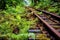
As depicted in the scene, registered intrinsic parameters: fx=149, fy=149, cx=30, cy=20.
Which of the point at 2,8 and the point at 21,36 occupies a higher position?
the point at 21,36

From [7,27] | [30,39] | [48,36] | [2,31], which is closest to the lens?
[30,39]

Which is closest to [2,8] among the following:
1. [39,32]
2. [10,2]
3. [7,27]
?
[10,2]

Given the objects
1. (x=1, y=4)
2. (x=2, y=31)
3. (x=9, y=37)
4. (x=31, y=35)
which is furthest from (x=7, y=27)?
(x=1, y=4)

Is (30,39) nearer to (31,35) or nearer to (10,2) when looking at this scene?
(31,35)

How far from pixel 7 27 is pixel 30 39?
1.25m

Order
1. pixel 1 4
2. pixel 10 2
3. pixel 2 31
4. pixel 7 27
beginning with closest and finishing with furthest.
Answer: pixel 2 31, pixel 7 27, pixel 1 4, pixel 10 2

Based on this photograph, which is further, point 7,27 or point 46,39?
point 7,27

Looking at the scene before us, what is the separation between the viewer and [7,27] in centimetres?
489

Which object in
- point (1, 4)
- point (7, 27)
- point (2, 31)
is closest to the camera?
point (2, 31)

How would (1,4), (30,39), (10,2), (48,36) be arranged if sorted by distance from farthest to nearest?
(10,2) < (1,4) < (48,36) < (30,39)

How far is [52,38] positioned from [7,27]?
161 centimetres

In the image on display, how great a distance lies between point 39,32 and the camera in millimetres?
4602

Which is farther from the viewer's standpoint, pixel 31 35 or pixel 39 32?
pixel 39 32

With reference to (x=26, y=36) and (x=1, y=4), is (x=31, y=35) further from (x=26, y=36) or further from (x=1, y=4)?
(x=1, y=4)
